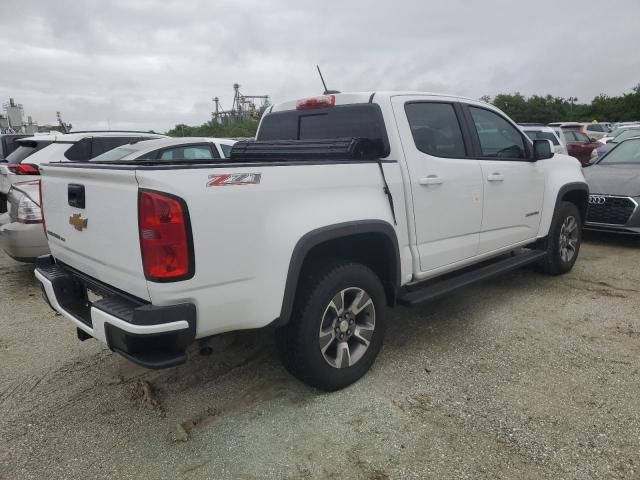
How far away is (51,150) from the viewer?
21.4 feet

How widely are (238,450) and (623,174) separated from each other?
21.4ft

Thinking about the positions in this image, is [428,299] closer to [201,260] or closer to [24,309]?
[201,260]

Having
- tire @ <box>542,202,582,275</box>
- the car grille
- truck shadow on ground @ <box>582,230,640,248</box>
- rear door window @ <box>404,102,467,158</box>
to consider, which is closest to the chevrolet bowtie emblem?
rear door window @ <box>404,102,467,158</box>

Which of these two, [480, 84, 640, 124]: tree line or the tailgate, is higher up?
[480, 84, 640, 124]: tree line

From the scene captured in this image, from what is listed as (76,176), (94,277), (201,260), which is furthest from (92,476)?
(76,176)

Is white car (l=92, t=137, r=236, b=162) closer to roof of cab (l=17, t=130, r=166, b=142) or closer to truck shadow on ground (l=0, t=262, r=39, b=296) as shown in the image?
roof of cab (l=17, t=130, r=166, b=142)

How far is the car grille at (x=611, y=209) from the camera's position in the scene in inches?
248

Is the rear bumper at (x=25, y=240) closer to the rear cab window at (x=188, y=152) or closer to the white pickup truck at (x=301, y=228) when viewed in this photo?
the rear cab window at (x=188, y=152)

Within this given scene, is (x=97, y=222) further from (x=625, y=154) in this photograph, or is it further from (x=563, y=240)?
(x=625, y=154)

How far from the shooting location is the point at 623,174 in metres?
6.69

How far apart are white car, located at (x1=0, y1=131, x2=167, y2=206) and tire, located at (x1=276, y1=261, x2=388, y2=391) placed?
499 cm

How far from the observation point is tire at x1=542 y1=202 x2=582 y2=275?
16.4 ft

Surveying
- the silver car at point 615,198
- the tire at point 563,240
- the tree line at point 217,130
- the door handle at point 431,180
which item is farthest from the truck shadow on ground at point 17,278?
the tree line at point 217,130

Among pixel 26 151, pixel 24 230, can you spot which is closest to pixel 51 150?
pixel 26 151
